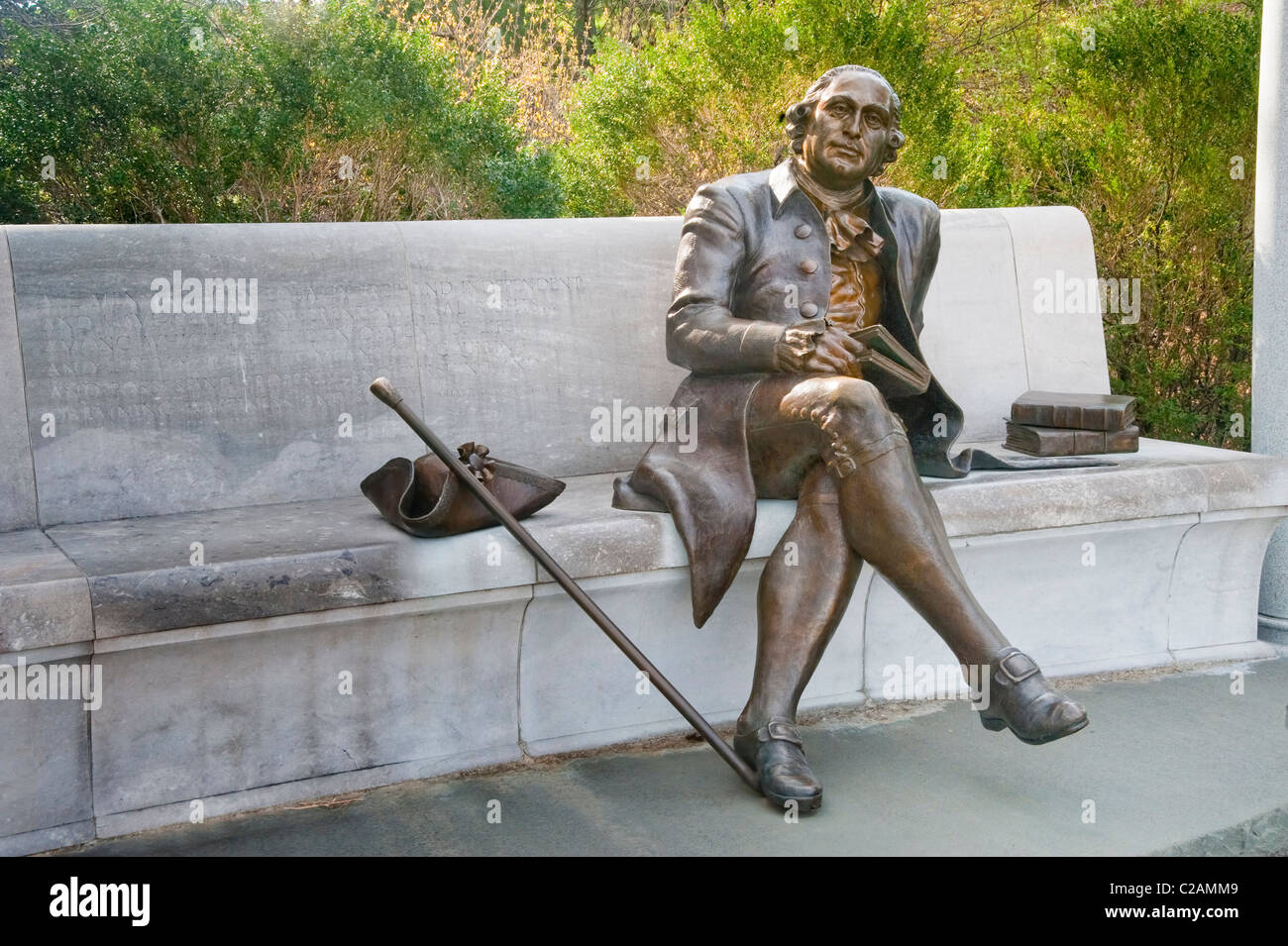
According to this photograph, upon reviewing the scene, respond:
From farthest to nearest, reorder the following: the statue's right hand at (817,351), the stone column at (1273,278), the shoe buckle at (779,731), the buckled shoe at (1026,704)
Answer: the stone column at (1273,278)
the statue's right hand at (817,351)
the shoe buckle at (779,731)
the buckled shoe at (1026,704)

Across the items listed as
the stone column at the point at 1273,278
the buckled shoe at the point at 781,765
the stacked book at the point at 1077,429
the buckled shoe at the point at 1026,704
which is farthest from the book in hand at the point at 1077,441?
the buckled shoe at the point at 781,765

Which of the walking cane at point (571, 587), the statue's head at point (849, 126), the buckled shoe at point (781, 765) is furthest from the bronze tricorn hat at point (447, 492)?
the statue's head at point (849, 126)

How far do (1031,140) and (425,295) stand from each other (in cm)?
378

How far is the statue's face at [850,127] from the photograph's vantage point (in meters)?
4.11

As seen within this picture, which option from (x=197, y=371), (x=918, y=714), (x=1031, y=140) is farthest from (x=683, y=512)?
(x=1031, y=140)

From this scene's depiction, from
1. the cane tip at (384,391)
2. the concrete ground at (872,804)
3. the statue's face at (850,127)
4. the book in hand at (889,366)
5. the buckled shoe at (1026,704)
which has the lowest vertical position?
the concrete ground at (872,804)

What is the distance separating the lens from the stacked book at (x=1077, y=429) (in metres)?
4.80

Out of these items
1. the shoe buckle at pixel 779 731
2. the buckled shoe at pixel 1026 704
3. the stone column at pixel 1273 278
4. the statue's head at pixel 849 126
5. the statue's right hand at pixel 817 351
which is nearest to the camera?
the buckled shoe at pixel 1026 704

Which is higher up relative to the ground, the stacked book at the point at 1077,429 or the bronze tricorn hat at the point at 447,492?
the stacked book at the point at 1077,429

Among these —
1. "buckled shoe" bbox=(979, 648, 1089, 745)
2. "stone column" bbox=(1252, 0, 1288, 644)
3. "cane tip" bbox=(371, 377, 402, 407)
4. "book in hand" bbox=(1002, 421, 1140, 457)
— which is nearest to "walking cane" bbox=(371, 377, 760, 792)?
"cane tip" bbox=(371, 377, 402, 407)

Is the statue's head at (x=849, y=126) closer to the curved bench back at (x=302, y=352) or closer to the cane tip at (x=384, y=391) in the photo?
the curved bench back at (x=302, y=352)

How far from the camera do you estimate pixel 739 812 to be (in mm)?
3475

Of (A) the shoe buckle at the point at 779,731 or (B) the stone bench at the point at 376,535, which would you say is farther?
(A) the shoe buckle at the point at 779,731
